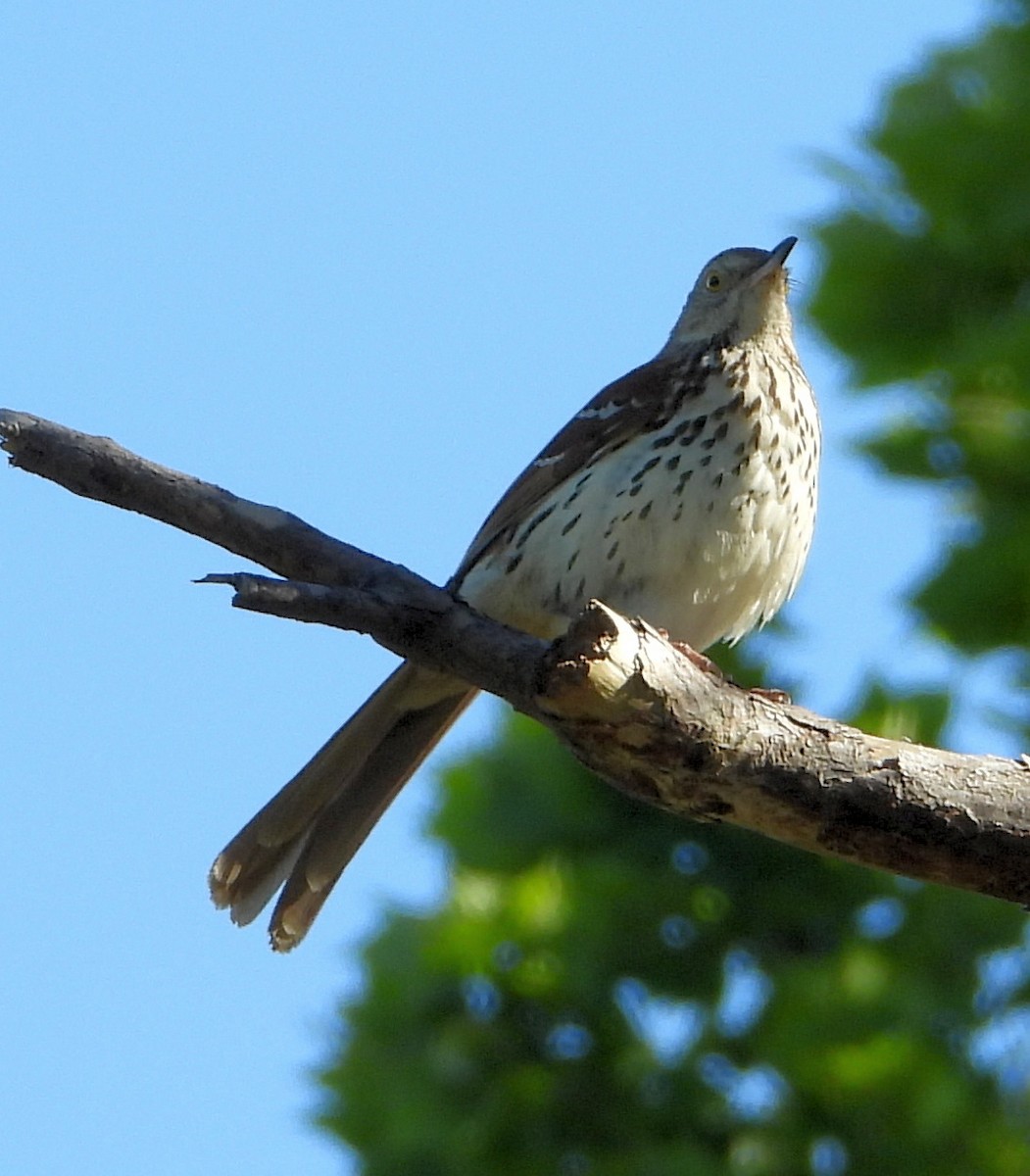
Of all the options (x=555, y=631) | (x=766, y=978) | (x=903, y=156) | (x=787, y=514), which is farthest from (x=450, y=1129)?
(x=903, y=156)

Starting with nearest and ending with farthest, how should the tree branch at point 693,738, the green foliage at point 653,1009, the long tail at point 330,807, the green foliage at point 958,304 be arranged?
the tree branch at point 693,738
the long tail at point 330,807
the green foliage at point 653,1009
the green foliage at point 958,304

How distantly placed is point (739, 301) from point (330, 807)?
185cm

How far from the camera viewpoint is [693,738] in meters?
3.59

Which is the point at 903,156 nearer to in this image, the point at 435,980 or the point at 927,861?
the point at 435,980

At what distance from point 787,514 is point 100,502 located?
73.3 inches

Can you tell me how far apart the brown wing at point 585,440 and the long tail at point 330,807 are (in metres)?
0.36

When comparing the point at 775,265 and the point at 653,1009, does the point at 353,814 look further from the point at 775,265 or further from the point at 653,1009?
the point at 653,1009

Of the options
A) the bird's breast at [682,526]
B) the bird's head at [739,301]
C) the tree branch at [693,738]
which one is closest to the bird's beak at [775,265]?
the bird's head at [739,301]

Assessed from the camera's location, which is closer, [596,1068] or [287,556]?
[287,556]

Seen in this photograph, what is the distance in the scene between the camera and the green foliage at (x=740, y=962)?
21.9 feet

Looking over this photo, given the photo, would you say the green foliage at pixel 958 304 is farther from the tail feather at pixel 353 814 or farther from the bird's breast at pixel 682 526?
the tail feather at pixel 353 814

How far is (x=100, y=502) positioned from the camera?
371 centimetres

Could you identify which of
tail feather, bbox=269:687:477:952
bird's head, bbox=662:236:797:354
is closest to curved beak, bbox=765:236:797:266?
bird's head, bbox=662:236:797:354

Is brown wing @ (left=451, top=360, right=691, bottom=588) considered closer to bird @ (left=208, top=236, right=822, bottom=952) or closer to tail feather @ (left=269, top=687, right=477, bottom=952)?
bird @ (left=208, top=236, right=822, bottom=952)
